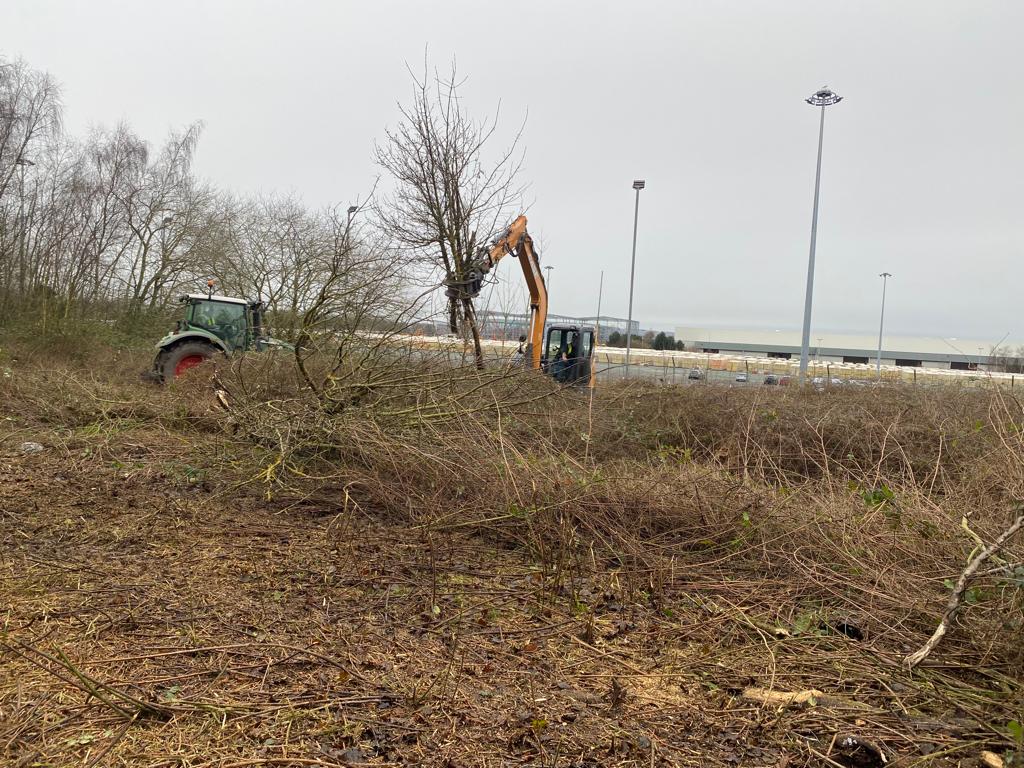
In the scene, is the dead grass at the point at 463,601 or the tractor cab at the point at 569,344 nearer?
the dead grass at the point at 463,601

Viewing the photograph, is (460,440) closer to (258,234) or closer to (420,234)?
(420,234)

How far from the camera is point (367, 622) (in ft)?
11.8

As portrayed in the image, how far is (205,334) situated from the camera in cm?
1184

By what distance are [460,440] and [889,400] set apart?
7.54 metres

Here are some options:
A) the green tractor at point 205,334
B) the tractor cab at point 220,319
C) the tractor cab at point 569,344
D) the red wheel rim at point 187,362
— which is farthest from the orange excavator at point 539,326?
the red wheel rim at point 187,362

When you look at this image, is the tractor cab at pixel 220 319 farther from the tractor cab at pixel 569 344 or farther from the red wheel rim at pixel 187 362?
the tractor cab at pixel 569 344

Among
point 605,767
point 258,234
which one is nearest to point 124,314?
point 258,234

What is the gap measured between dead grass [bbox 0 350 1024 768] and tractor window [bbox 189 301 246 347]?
5.62 metres

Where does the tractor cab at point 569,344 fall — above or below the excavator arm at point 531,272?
below

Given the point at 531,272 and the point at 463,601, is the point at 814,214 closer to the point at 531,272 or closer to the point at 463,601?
the point at 531,272

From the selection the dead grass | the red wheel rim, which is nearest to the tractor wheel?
the red wheel rim

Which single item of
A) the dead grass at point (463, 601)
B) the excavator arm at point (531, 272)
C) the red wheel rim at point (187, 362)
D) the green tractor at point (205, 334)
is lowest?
the dead grass at point (463, 601)

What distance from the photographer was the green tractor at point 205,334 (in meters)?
11.6

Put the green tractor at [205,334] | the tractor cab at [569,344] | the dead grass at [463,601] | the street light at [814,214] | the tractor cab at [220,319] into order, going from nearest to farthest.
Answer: the dead grass at [463,601] → the green tractor at [205,334] → the tractor cab at [220,319] → the tractor cab at [569,344] → the street light at [814,214]
